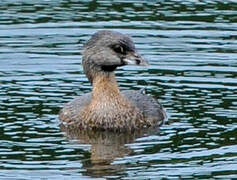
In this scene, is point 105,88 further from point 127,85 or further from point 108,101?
point 127,85

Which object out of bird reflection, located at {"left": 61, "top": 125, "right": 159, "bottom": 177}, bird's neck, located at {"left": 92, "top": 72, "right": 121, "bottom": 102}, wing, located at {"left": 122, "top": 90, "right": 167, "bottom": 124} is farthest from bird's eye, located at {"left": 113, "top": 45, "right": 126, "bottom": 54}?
bird reflection, located at {"left": 61, "top": 125, "right": 159, "bottom": 177}

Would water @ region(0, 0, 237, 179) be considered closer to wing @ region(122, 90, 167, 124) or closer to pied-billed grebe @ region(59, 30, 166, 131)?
wing @ region(122, 90, 167, 124)

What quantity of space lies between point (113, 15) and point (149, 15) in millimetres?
763

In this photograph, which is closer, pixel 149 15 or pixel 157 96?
pixel 157 96

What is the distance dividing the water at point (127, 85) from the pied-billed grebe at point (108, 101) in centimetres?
34

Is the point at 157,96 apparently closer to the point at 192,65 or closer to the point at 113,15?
the point at 192,65

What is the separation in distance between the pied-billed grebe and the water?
1.13 feet

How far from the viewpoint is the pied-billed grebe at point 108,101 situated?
21.2 metres

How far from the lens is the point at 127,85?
78.5ft

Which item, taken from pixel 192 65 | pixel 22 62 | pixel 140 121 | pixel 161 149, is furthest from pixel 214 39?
pixel 161 149

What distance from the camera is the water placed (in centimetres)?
1845

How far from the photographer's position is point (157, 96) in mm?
22969

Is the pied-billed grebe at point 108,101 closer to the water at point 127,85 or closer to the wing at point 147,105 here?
the wing at point 147,105

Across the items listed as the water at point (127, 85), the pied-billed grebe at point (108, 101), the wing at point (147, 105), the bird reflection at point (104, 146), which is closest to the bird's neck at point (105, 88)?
the pied-billed grebe at point (108, 101)
